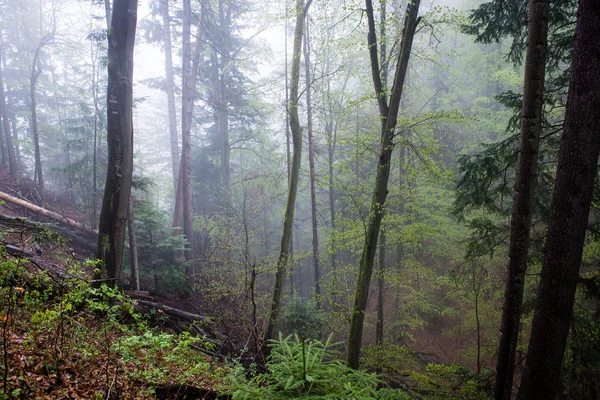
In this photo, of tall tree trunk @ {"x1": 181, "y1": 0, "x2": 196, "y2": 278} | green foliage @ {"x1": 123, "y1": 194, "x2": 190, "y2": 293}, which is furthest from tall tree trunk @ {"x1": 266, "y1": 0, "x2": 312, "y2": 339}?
tall tree trunk @ {"x1": 181, "y1": 0, "x2": 196, "y2": 278}

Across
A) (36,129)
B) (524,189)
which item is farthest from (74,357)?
(36,129)

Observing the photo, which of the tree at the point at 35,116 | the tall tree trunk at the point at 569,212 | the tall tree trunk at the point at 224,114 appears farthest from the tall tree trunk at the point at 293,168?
the tree at the point at 35,116

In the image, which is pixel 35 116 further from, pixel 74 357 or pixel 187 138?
pixel 74 357

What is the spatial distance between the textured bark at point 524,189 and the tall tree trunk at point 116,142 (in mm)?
6693

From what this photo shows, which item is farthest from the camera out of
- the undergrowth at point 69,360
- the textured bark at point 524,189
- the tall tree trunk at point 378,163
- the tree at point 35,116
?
the tree at point 35,116

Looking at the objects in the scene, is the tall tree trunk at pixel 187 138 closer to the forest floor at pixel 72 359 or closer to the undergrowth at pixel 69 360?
the forest floor at pixel 72 359

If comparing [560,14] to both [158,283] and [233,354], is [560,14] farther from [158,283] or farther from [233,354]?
[158,283]

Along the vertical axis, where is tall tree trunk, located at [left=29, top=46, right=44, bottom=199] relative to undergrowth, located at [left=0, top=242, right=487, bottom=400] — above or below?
above

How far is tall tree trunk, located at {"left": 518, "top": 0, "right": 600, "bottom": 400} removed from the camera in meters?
3.51

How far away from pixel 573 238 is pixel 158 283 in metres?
11.2

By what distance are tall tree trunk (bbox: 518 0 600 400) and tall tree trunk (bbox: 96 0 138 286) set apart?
22.7ft

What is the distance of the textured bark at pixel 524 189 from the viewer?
4.00m

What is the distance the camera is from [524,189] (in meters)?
4.17

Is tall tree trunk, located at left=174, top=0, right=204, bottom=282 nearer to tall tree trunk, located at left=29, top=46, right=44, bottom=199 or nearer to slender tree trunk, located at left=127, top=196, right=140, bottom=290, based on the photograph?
slender tree trunk, located at left=127, top=196, right=140, bottom=290
